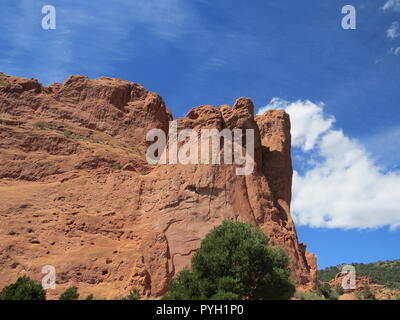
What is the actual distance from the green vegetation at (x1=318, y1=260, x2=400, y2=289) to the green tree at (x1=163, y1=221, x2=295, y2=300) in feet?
176

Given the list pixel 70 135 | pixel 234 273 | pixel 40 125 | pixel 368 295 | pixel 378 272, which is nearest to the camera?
pixel 234 273

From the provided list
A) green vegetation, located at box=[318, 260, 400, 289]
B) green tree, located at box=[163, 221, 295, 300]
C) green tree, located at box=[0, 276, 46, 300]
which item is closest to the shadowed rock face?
green tree, located at box=[0, 276, 46, 300]

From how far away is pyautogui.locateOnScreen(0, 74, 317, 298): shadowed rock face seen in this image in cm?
3088

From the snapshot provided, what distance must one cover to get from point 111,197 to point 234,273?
16310 millimetres

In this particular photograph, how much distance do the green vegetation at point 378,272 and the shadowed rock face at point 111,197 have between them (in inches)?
1682

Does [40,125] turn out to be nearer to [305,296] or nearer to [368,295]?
[305,296]

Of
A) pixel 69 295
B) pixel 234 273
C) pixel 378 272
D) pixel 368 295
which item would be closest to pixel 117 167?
pixel 69 295

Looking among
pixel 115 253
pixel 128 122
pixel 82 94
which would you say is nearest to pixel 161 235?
pixel 115 253

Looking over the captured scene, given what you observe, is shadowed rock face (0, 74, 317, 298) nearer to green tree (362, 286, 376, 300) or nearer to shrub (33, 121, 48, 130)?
shrub (33, 121, 48, 130)

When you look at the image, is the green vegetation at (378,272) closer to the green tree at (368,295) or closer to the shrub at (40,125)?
the green tree at (368,295)

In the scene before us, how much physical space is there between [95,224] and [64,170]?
24.3 ft

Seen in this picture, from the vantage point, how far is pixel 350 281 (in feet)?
212

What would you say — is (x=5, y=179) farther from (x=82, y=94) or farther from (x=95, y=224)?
(x=82, y=94)

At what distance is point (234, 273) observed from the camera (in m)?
23.4
